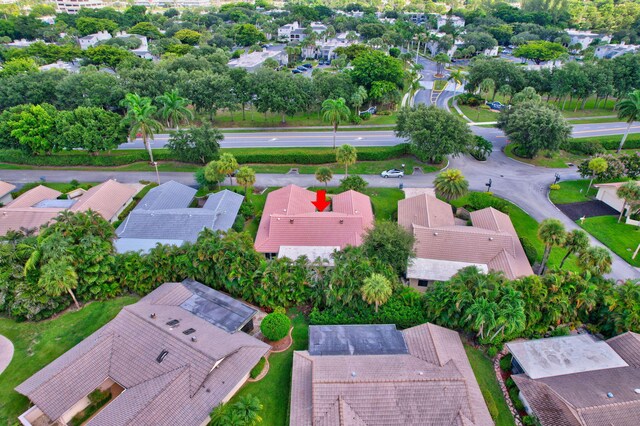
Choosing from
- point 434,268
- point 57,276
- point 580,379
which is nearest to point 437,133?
point 434,268

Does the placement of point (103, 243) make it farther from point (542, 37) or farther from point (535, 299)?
point (542, 37)

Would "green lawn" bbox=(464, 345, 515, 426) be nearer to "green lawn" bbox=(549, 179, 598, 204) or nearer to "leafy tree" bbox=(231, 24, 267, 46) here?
"green lawn" bbox=(549, 179, 598, 204)

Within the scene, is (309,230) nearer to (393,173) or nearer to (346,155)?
(346,155)

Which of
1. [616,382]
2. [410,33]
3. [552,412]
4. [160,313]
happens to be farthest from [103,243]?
[410,33]

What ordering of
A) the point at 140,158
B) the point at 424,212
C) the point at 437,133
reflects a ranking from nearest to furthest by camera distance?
1. the point at 424,212
2. the point at 437,133
3. the point at 140,158

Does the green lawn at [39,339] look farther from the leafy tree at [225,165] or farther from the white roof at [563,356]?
the white roof at [563,356]

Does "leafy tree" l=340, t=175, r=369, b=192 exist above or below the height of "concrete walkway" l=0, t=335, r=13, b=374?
above

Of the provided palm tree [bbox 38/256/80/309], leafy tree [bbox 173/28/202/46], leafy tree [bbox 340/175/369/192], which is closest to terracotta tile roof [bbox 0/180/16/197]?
palm tree [bbox 38/256/80/309]
